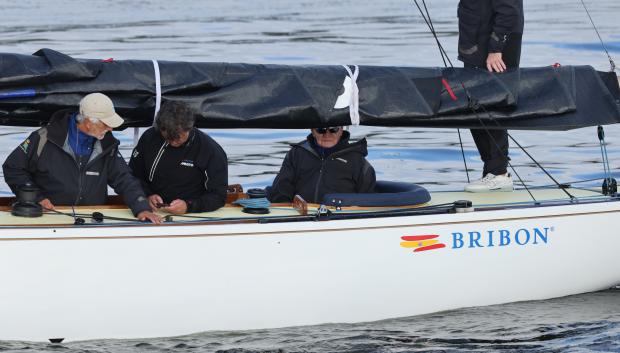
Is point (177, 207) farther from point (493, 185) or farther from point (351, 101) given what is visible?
point (493, 185)

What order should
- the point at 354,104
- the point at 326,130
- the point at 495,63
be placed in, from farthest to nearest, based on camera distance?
the point at 495,63 < the point at 326,130 < the point at 354,104

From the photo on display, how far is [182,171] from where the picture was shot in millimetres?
7512

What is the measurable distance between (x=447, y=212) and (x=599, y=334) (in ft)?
3.91

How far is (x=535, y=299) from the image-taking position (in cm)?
816

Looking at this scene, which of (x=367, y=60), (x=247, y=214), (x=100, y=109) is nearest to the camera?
(x=100, y=109)

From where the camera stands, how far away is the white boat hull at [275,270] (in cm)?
690

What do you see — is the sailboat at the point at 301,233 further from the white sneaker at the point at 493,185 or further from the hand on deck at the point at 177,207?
the white sneaker at the point at 493,185

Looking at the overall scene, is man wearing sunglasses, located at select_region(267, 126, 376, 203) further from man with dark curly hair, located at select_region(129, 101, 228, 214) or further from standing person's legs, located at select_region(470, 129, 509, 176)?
standing person's legs, located at select_region(470, 129, 509, 176)

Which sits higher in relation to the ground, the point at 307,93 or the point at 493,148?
the point at 307,93

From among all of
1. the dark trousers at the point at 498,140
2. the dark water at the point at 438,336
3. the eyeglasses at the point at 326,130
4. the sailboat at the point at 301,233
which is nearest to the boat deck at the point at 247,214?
the sailboat at the point at 301,233

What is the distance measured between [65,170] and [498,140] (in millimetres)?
2858

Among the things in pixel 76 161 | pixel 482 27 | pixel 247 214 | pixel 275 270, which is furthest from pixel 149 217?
pixel 482 27

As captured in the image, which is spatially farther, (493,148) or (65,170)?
(493,148)

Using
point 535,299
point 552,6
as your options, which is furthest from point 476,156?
point 552,6
